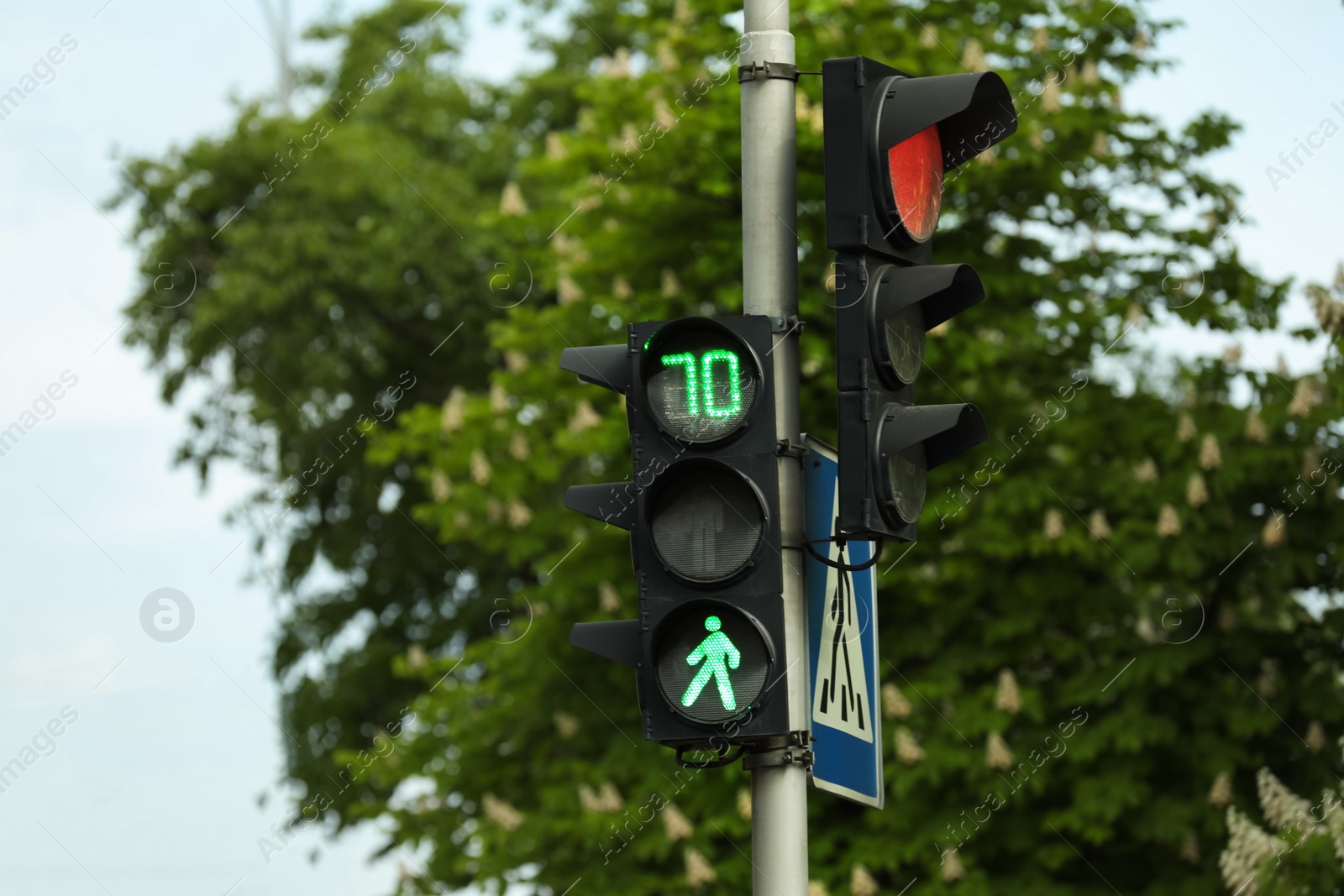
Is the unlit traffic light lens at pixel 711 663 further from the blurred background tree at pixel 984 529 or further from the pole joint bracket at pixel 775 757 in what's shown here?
the blurred background tree at pixel 984 529

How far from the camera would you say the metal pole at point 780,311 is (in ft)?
13.0

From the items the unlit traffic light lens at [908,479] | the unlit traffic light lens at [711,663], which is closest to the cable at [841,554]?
the unlit traffic light lens at [908,479]

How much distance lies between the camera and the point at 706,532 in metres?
3.87

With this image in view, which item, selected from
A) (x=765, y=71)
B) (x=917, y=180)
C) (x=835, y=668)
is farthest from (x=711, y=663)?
(x=765, y=71)

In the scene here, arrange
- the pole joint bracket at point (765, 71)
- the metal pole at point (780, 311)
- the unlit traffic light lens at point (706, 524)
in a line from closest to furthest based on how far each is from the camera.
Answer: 1. the unlit traffic light lens at point (706, 524)
2. the metal pole at point (780, 311)
3. the pole joint bracket at point (765, 71)

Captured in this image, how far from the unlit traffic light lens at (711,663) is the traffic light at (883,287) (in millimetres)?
342

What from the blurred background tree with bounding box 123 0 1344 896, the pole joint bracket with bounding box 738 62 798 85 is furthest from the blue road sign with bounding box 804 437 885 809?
the blurred background tree with bounding box 123 0 1344 896

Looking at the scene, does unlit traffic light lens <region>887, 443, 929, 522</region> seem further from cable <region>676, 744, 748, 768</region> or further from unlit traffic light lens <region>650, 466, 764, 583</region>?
cable <region>676, 744, 748, 768</region>

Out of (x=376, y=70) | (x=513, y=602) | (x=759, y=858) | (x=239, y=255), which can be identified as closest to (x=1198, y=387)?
(x=513, y=602)

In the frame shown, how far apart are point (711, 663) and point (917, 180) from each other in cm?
127

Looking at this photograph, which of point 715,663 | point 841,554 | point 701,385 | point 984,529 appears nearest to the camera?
point 715,663

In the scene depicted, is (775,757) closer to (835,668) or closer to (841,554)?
(835,668)

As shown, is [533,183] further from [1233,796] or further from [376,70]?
[1233,796]

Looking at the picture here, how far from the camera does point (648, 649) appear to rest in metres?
3.83
